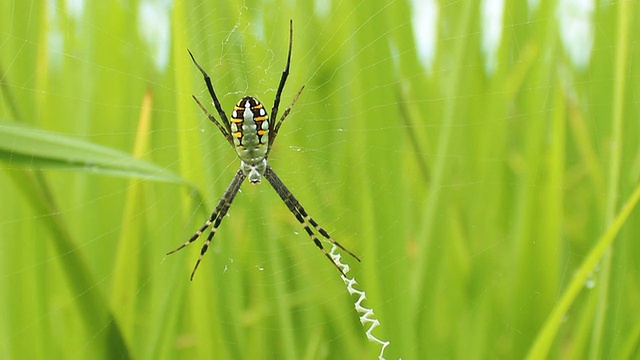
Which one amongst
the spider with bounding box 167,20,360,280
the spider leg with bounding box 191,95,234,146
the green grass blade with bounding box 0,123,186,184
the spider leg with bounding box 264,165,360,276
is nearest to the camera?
the green grass blade with bounding box 0,123,186,184

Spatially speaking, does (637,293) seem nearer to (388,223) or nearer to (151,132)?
(388,223)

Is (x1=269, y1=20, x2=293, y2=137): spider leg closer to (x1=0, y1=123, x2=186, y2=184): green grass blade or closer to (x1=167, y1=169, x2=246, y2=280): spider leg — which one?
(x1=167, y1=169, x2=246, y2=280): spider leg

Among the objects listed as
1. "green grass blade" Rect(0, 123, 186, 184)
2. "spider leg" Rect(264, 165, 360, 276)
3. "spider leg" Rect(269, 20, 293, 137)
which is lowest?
"spider leg" Rect(264, 165, 360, 276)

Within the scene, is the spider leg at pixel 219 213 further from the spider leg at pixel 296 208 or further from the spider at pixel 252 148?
the spider leg at pixel 296 208

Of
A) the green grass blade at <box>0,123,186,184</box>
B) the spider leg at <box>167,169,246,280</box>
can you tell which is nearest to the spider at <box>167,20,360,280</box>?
the spider leg at <box>167,169,246,280</box>

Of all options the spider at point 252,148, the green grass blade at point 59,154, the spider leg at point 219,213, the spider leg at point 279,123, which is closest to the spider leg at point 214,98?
the spider at point 252,148

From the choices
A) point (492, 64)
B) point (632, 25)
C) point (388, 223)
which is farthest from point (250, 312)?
point (632, 25)

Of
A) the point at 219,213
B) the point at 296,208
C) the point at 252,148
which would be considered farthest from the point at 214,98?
the point at 296,208
